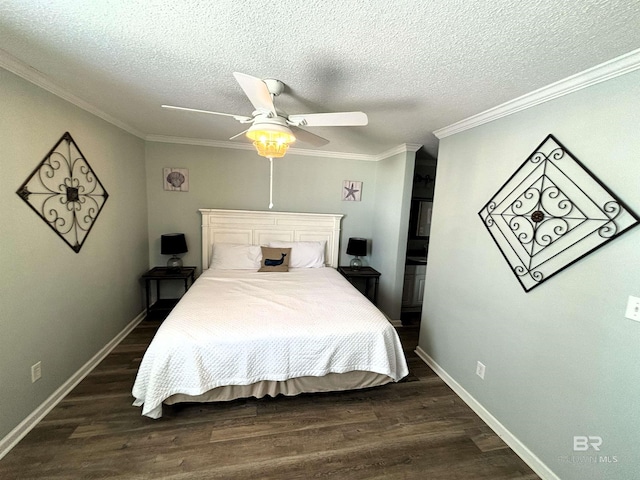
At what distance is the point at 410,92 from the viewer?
1.73 m

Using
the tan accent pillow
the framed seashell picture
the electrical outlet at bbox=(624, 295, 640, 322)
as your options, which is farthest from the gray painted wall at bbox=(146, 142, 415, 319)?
the electrical outlet at bbox=(624, 295, 640, 322)

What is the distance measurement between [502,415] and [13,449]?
3184 millimetres

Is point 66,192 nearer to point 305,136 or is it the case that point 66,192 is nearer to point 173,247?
point 173,247

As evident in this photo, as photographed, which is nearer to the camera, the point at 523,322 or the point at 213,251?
the point at 523,322

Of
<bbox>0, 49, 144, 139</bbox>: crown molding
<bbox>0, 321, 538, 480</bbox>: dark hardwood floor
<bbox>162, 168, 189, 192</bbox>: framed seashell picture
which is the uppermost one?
<bbox>0, 49, 144, 139</bbox>: crown molding

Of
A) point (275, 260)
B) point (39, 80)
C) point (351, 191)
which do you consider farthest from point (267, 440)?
point (351, 191)

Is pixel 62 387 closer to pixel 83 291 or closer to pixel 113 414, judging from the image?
pixel 113 414

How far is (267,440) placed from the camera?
171cm

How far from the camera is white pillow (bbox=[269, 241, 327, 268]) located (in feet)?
11.5

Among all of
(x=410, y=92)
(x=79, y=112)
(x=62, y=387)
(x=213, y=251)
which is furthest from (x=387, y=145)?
(x=62, y=387)

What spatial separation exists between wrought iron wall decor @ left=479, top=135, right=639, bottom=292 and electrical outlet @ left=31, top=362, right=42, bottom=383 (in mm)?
3366

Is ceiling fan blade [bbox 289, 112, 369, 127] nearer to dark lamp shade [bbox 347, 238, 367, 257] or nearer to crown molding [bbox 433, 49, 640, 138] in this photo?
crown molding [bbox 433, 49, 640, 138]

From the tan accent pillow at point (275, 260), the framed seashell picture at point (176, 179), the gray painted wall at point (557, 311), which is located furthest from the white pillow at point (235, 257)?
the gray painted wall at point (557, 311)

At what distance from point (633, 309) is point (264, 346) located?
2048 millimetres
